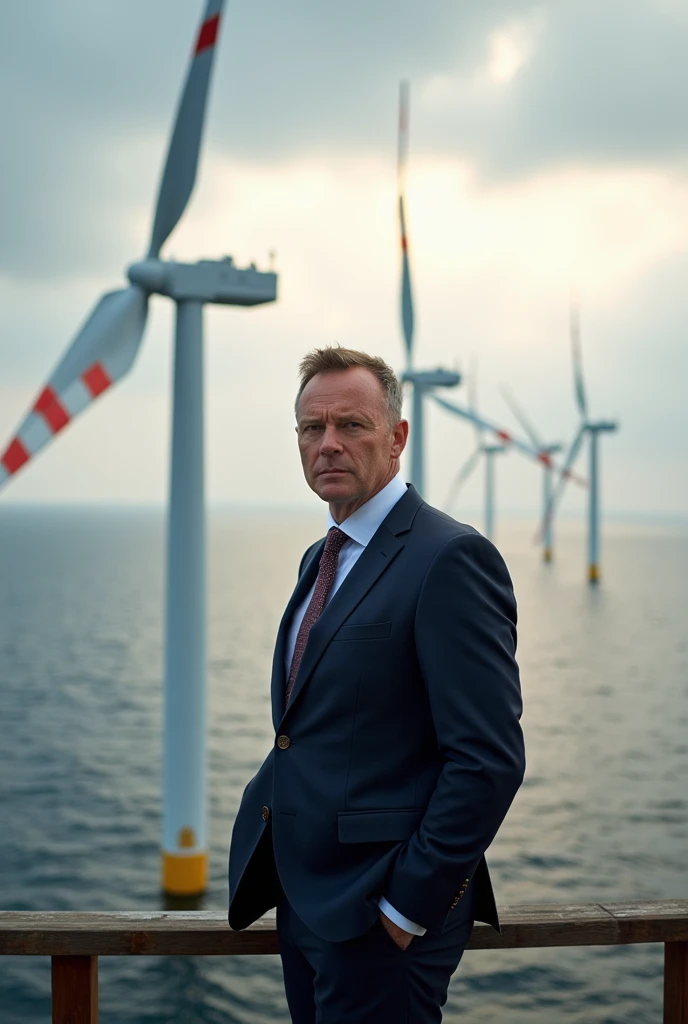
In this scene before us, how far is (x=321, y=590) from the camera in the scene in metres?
A: 2.84

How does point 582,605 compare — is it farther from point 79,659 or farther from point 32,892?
point 32,892

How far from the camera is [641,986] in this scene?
13008 millimetres

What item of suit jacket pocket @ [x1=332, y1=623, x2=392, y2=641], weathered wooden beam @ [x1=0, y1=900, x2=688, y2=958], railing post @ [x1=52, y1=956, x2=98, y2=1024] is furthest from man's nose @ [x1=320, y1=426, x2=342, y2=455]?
railing post @ [x1=52, y1=956, x2=98, y2=1024]

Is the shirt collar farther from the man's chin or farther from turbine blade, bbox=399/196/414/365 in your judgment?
turbine blade, bbox=399/196/414/365

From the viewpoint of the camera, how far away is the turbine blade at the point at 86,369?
1105cm

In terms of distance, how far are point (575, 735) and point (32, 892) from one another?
57.2 feet

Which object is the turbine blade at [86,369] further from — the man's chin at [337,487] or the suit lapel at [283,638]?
the man's chin at [337,487]

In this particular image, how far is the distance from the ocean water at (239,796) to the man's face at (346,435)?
433 inches

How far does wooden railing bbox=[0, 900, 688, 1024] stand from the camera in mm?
2830

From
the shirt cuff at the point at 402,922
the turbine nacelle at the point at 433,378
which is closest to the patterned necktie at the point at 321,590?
the shirt cuff at the point at 402,922

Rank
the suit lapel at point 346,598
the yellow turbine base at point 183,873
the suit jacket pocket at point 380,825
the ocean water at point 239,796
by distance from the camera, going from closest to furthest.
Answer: the suit jacket pocket at point 380,825, the suit lapel at point 346,598, the ocean water at point 239,796, the yellow turbine base at point 183,873

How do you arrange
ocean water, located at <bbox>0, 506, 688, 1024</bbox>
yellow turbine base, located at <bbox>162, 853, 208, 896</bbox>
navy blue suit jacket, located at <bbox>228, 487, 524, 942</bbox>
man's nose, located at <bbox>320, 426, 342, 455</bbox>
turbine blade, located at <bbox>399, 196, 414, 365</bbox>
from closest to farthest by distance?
navy blue suit jacket, located at <bbox>228, 487, 524, 942</bbox> < man's nose, located at <bbox>320, 426, 342, 455</bbox> < ocean water, located at <bbox>0, 506, 688, 1024</bbox> < yellow turbine base, located at <bbox>162, 853, 208, 896</bbox> < turbine blade, located at <bbox>399, 196, 414, 365</bbox>

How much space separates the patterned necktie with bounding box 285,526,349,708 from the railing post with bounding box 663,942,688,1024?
5.07 ft

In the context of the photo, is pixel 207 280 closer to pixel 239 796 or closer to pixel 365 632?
pixel 365 632
